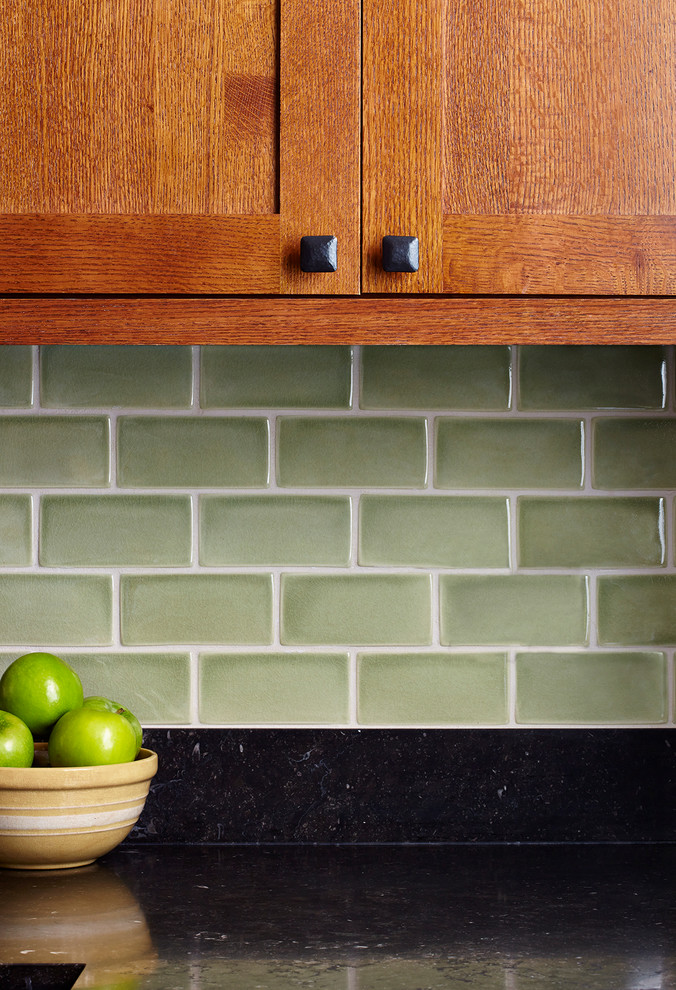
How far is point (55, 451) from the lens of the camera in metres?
1.41

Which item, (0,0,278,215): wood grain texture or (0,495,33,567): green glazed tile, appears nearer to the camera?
(0,0,278,215): wood grain texture

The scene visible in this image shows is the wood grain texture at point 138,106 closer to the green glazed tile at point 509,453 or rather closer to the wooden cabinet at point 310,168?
the wooden cabinet at point 310,168

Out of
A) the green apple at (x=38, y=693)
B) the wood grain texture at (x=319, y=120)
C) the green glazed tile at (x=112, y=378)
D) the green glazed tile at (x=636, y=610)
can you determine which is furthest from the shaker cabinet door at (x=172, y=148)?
the green glazed tile at (x=636, y=610)

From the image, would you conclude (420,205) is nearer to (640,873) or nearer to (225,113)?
(225,113)

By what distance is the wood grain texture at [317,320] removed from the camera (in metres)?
1.05

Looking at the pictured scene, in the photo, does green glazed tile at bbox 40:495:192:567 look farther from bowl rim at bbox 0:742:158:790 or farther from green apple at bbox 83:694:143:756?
bowl rim at bbox 0:742:158:790

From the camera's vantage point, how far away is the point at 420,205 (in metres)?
1.04

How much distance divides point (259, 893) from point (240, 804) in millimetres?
215

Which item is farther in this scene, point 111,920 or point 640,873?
point 640,873

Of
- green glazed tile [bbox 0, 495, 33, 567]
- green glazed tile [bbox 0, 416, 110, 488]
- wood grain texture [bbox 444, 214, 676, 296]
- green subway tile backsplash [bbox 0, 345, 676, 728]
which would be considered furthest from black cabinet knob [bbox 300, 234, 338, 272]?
green glazed tile [bbox 0, 495, 33, 567]

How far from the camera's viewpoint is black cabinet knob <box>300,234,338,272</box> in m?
1.03

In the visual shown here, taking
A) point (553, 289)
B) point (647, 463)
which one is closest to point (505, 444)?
point (647, 463)

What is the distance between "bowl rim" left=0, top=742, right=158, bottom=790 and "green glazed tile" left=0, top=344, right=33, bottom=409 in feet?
1.67

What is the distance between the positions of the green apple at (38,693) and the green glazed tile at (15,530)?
0.18m
